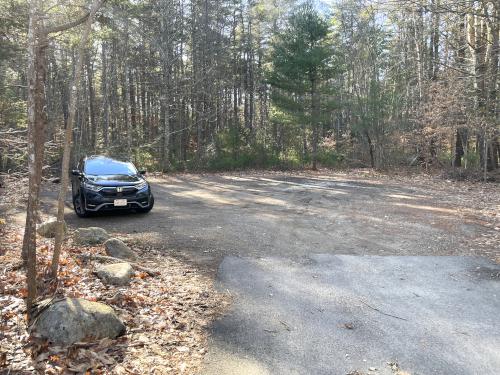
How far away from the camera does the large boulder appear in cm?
757

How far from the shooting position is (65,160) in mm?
4809

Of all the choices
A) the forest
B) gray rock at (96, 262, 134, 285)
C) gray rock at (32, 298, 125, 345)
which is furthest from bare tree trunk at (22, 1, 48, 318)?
the forest

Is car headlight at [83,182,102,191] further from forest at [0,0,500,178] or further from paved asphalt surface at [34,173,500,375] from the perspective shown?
forest at [0,0,500,178]

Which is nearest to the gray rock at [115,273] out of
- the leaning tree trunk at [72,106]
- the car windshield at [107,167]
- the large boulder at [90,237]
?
the leaning tree trunk at [72,106]

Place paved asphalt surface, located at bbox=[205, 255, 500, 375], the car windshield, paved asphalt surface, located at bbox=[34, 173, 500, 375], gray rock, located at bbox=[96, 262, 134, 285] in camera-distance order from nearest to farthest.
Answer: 1. paved asphalt surface, located at bbox=[205, 255, 500, 375]
2. paved asphalt surface, located at bbox=[34, 173, 500, 375]
3. gray rock, located at bbox=[96, 262, 134, 285]
4. the car windshield

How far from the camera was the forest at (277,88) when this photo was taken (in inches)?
782

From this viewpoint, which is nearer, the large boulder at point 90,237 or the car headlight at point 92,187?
the large boulder at point 90,237

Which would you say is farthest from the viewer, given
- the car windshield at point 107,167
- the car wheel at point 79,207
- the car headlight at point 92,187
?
the car windshield at point 107,167

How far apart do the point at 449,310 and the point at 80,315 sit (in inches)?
175

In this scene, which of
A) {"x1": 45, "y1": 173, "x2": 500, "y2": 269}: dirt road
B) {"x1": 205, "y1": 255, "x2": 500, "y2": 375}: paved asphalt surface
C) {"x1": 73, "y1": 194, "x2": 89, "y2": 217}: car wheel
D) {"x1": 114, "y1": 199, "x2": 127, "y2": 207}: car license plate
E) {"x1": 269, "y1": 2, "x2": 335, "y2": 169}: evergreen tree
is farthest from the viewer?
{"x1": 269, "y1": 2, "x2": 335, "y2": 169}: evergreen tree

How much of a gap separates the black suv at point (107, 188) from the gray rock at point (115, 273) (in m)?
4.37

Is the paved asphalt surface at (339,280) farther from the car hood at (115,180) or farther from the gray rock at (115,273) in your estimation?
the gray rock at (115,273)

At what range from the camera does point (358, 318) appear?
484 centimetres

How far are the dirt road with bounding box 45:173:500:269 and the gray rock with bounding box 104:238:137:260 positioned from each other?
0.83 m
